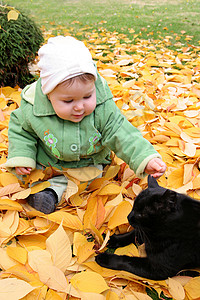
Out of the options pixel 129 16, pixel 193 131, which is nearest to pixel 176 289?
pixel 193 131

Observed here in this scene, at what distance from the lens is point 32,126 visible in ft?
4.97

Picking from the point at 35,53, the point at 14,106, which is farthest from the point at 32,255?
the point at 35,53

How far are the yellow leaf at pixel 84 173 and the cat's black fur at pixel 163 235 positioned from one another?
43cm

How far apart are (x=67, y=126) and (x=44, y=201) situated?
0.42m

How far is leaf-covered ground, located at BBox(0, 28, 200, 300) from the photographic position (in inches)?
46.6

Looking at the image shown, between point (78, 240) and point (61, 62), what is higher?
point (61, 62)

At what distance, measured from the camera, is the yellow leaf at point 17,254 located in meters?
1.26

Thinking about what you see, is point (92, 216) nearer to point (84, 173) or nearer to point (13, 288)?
point (84, 173)

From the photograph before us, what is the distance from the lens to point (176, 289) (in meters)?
1.18

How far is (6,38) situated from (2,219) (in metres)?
1.66

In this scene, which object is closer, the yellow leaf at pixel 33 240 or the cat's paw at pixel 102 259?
the cat's paw at pixel 102 259

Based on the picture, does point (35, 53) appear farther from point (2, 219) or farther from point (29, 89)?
point (2, 219)

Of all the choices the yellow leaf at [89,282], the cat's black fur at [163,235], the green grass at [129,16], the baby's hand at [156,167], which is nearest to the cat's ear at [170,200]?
the cat's black fur at [163,235]

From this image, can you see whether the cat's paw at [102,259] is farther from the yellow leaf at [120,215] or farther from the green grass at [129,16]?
the green grass at [129,16]
